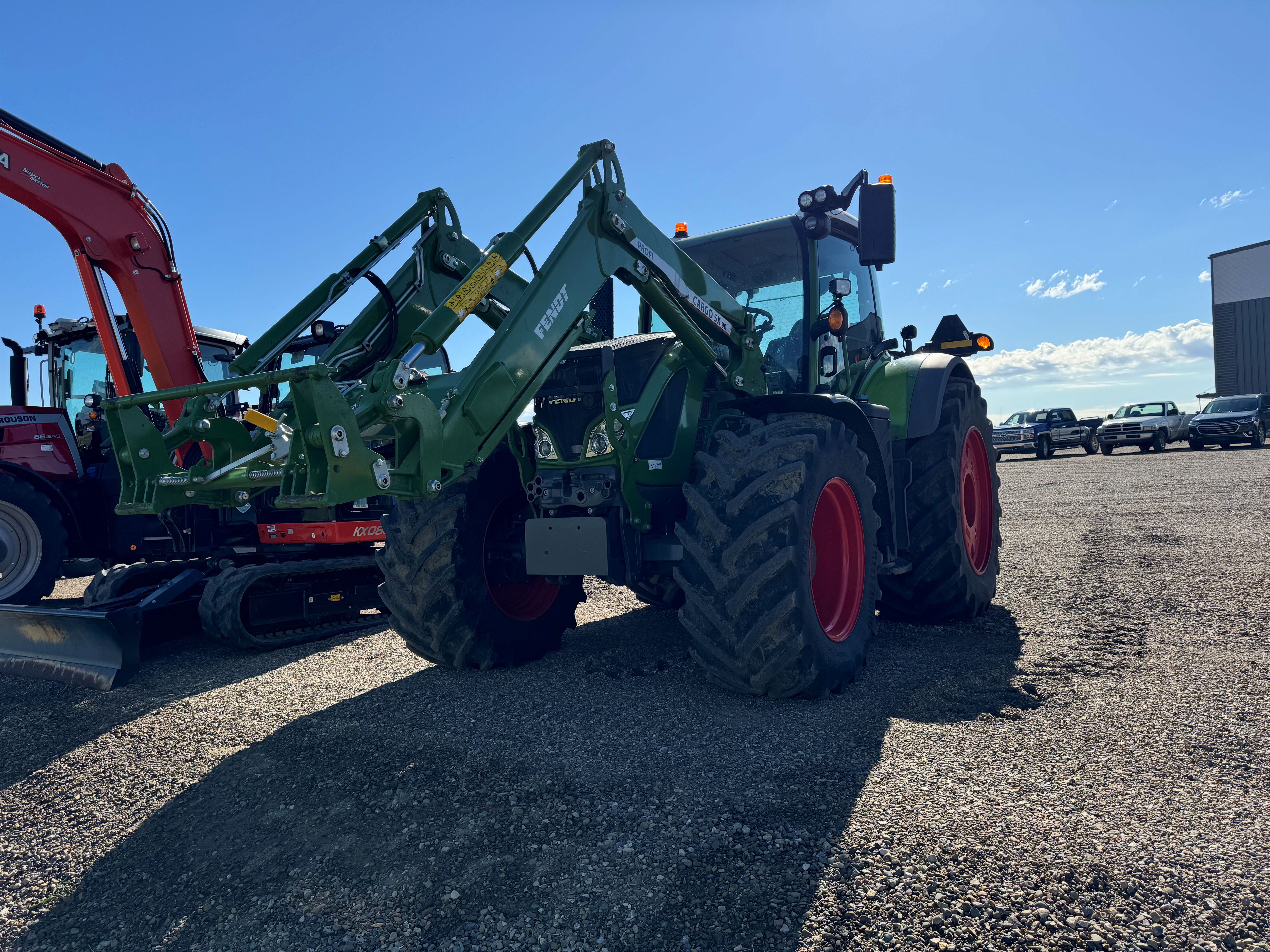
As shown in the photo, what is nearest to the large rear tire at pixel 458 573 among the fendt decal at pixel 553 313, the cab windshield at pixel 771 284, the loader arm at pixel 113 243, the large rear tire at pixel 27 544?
the fendt decal at pixel 553 313

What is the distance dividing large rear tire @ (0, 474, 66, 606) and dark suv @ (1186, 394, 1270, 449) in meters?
26.9

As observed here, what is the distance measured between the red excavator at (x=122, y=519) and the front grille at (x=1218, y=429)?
79.0ft

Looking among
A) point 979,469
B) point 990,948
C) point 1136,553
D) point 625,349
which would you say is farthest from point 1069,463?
point 990,948

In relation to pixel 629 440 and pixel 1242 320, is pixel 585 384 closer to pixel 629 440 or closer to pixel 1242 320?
pixel 629 440

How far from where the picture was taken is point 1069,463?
2142 cm

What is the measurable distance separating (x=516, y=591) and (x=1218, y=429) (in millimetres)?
25162

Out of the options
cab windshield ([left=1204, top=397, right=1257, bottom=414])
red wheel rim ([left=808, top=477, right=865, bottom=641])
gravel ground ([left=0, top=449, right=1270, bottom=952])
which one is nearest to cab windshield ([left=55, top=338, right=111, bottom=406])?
gravel ground ([left=0, top=449, right=1270, bottom=952])

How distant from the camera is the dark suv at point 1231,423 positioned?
2302 centimetres

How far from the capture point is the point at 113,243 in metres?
6.77

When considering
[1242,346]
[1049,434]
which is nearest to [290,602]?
[1049,434]

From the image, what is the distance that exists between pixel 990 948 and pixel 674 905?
802mm

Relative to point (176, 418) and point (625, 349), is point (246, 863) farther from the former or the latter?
point (176, 418)

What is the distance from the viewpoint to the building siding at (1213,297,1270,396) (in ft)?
115

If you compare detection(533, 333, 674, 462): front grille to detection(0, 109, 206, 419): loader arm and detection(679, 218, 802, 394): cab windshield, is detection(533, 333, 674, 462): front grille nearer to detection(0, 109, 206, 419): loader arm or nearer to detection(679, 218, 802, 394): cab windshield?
detection(679, 218, 802, 394): cab windshield
